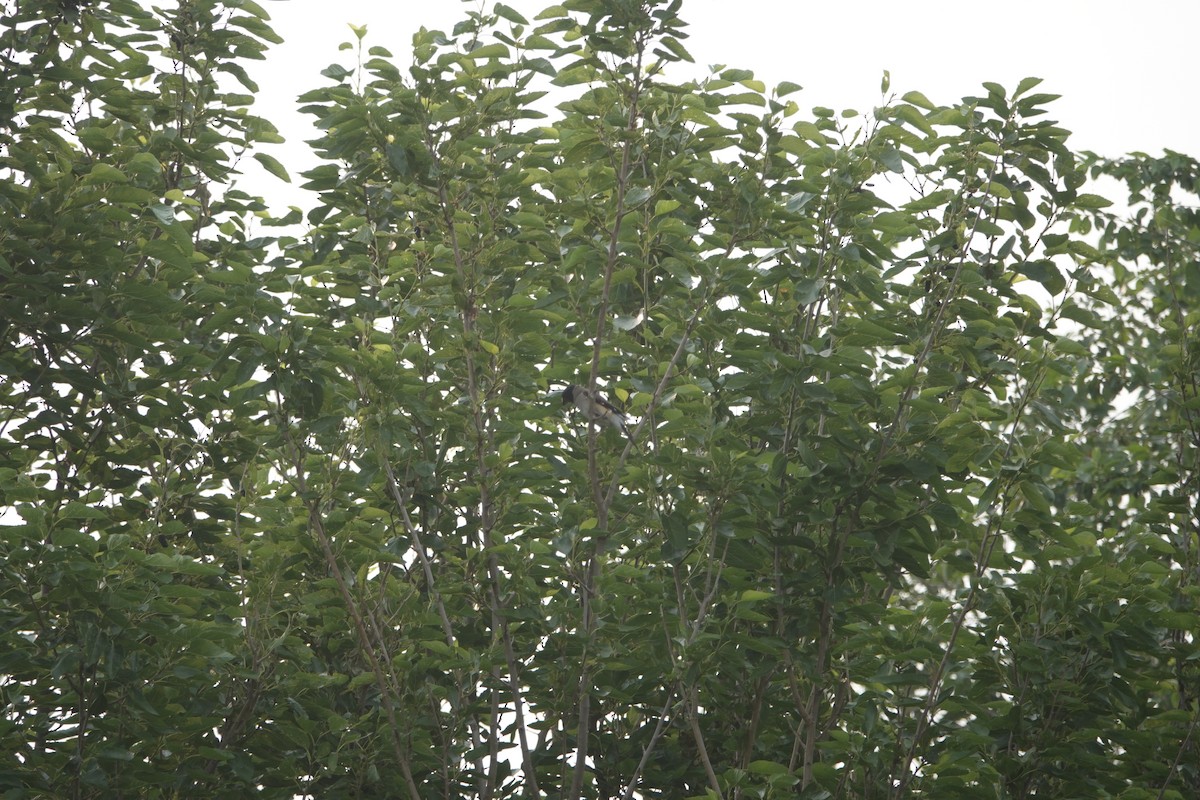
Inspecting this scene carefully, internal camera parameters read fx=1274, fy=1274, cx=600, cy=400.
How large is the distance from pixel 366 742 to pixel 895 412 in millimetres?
2508

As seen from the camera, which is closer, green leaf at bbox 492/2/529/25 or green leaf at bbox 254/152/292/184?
green leaf at bbox 492/2/529/25

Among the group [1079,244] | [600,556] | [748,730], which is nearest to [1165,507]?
[1079,244]

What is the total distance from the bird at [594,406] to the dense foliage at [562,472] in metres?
0.09

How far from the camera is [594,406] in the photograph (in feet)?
16.4

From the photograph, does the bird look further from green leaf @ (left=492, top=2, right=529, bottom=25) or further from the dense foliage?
green leaf @ (left=492, top=2, right=529, bottom=25)

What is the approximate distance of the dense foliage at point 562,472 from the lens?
4.67 m

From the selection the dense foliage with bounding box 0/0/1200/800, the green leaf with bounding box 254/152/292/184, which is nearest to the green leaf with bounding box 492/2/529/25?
the dense foliage with bounding box 0/0/1200/800

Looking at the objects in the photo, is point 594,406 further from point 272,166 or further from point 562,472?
point 272,166

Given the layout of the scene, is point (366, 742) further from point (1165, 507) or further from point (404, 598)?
point (1165, 507)

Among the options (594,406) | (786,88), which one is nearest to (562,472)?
(594,406)

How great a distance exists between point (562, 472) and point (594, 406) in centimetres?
30

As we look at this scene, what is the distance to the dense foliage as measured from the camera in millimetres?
4668

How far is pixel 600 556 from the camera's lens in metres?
4.82

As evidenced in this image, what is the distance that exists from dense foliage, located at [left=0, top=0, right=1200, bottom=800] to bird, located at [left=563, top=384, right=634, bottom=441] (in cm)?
9
